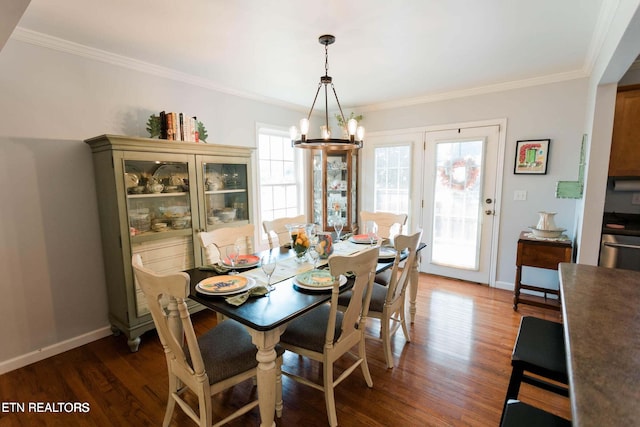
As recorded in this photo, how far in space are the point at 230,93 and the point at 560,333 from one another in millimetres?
3519

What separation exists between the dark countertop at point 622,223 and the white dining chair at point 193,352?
290cm

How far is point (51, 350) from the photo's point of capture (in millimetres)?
2352

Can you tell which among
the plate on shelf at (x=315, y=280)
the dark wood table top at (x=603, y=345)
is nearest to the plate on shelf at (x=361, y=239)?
the plate on shelf at (x=315, y=280)

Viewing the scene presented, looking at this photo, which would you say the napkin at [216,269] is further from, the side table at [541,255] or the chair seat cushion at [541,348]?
the side table at [541,255]

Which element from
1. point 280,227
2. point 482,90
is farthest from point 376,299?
point 482,90

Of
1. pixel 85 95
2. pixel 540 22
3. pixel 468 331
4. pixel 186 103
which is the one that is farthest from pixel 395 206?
pixel 85 95

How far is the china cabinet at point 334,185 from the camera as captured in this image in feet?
14.2

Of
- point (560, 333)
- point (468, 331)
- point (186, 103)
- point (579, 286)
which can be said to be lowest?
point (468, 331)

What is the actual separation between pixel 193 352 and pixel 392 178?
3.55 m

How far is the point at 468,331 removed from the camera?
105 inches

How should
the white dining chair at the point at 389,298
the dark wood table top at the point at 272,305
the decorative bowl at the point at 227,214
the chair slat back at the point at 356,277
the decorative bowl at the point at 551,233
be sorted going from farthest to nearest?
the decorative bowl at the point at 227,214 → the decorative bowl at the point at 551,233 → the white dining chair at the point at 389,298 → the chair slat back at the point at 356,277 → the dark wood table top at the point at 272,305

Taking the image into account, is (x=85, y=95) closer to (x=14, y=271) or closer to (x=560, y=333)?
(x=14, y=271)

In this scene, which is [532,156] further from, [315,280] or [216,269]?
[216,269]

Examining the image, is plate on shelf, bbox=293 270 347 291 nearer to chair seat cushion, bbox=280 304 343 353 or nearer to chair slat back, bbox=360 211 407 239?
chair seat cushion, bbox=280 304 343 353
